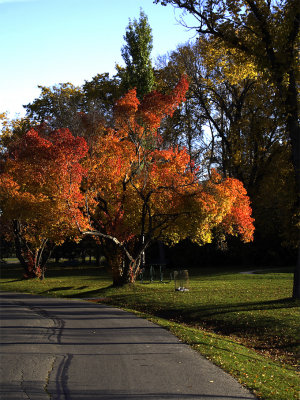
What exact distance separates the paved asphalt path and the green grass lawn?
565mm

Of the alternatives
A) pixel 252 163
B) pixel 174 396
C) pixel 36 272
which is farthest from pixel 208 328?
pixel 252 163

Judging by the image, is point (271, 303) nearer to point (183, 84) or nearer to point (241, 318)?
point (241, 318)

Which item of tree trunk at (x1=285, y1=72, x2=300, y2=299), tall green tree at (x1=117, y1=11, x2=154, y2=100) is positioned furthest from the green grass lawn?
tall green tree at (x1=117, y1=11, x2=154, y2=100)

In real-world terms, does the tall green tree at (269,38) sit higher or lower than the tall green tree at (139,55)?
lower

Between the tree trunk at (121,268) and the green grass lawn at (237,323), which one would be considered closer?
the green grass lawn at (237,323)

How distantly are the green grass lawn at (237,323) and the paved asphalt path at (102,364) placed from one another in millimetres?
565

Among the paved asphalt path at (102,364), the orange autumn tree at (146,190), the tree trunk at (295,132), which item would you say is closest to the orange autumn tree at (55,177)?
the orange autumn tree at (146,190)

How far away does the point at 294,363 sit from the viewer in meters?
9.80

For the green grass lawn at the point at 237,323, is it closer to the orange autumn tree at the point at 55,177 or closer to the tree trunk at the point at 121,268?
the tree trunk at the point at 121,268

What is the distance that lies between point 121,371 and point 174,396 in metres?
1.56

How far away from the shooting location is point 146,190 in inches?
846

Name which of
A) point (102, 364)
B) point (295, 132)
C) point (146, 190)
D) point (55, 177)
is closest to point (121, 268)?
point (146, 190)

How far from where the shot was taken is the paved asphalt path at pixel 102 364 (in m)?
6.53

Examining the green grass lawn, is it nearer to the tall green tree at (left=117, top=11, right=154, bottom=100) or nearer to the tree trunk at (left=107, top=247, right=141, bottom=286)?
the tree trunk at (left=107, top=247, right=141, bottom=286)
